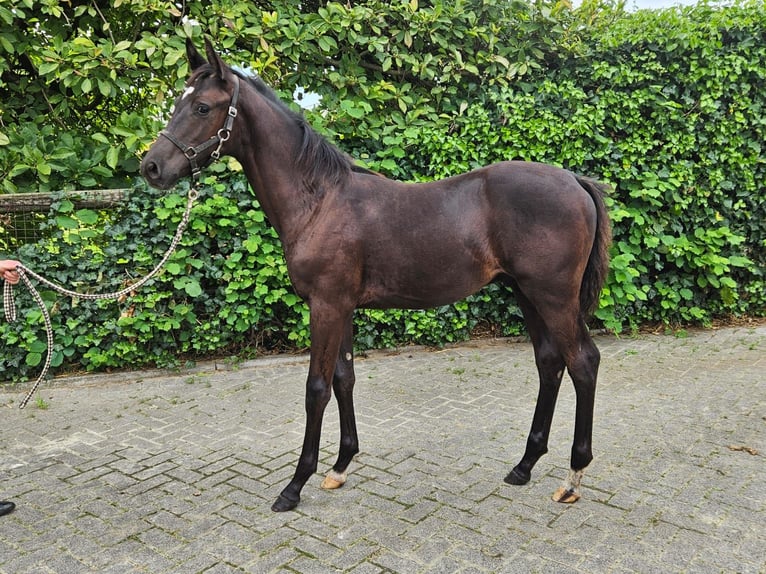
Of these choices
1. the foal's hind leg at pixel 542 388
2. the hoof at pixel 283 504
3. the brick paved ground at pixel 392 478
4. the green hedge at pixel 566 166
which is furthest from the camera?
the green hedge at pixel 566 166

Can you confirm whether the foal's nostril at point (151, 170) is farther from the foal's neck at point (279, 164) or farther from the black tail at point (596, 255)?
the black tail at point (596, 255)

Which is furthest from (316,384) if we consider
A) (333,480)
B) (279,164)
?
(279,164)

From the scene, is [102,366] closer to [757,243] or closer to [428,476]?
[428,476]

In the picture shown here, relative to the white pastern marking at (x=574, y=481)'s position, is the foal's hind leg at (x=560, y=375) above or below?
above

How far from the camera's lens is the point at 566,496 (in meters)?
3.00

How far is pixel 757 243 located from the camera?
22.0 ft

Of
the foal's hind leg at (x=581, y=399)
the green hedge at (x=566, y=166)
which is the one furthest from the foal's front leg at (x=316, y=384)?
the green hedge at (x=566, y=166)

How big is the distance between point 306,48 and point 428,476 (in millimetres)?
4629

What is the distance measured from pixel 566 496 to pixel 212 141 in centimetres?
275

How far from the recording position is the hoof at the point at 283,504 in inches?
116

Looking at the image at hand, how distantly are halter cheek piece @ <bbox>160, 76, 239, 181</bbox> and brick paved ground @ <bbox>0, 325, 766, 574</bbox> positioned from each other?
192cm

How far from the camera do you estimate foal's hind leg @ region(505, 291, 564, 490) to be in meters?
3.23

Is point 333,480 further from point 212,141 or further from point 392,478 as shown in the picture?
point 212,141

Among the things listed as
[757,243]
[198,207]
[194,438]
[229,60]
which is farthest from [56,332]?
[757,243]
